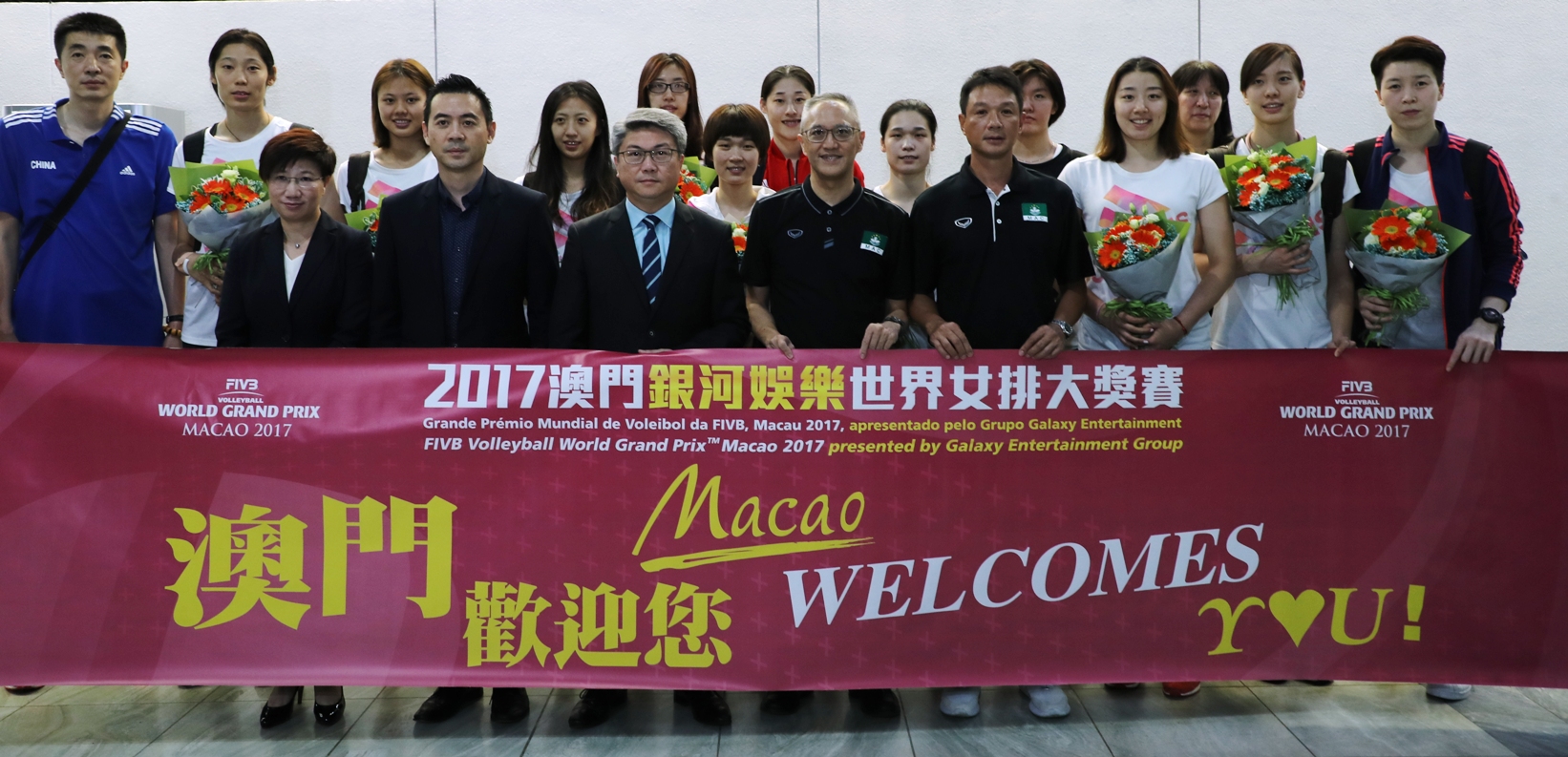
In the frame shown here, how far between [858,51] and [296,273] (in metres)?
3.39

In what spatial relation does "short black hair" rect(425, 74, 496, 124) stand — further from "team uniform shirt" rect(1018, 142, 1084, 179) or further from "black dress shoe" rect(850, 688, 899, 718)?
"black dress shoe" rect(850, 688, 899, 718)

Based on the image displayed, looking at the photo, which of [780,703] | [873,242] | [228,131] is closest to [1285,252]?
[873,242]

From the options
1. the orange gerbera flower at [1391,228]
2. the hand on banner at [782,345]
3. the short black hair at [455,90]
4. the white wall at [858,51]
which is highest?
the white wall at [858,51]

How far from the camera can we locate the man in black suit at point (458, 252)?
3.32m

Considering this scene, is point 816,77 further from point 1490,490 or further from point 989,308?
point 1490,490

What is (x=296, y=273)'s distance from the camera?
3.36m

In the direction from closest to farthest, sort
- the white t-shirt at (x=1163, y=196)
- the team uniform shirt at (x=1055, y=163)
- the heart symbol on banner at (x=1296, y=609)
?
1. the heart symbol on banner at (x=1296, y=609)
2. the white t-shirt at (x=1163, y=196)
3. the team uniform shirt at (x=1055, y=163)

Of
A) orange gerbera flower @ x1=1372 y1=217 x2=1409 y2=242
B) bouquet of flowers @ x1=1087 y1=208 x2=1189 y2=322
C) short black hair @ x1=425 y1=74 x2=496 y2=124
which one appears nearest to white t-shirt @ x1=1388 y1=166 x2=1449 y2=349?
orange gerbera flower @ x1=1372 y1=217 x2=1409 y2=242

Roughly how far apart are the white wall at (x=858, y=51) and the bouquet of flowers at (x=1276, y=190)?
2.51 m

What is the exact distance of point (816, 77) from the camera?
5.89 metres

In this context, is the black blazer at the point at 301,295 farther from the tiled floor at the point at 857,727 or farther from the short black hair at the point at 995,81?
the short black hair at the point at 995,81

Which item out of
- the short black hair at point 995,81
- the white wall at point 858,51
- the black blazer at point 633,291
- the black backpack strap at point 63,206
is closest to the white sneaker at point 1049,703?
the black blazer at point 633,291

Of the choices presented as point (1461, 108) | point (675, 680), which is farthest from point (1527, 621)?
point (1461, 108)

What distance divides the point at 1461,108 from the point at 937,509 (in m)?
4.30
